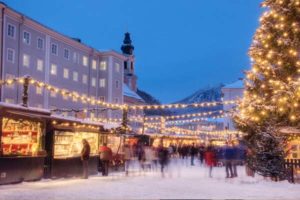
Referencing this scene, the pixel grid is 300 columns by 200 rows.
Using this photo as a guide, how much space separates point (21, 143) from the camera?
19.7 metres

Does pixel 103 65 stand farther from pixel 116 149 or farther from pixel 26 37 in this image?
pixel 116 149

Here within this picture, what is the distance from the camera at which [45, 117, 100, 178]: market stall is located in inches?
854

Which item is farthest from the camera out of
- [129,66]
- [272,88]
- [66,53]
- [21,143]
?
[129,66]

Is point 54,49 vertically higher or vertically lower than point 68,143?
higher

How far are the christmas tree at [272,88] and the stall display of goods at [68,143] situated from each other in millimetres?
7922

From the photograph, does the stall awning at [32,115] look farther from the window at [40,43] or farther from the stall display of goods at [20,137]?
the window at [40,43]

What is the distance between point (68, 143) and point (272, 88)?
1003cm

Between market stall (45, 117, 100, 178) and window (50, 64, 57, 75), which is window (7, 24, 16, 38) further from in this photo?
market stall (45, 117, 100, 178)

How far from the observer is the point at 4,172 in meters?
18.3

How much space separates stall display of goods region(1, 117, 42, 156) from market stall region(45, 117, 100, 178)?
1.11 meters

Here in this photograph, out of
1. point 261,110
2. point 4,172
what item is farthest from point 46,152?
point 261,110

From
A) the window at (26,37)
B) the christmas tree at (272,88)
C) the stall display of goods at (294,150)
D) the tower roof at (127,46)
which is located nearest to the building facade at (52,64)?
the window at (26,37)

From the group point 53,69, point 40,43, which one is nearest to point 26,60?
point 40,43

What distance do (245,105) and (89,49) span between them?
47.8 m
